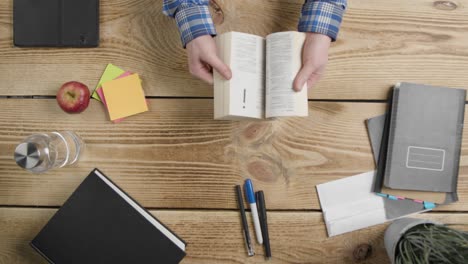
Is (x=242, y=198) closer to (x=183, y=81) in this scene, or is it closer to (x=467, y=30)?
(x=183, y=81)

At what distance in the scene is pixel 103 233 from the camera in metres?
0.72

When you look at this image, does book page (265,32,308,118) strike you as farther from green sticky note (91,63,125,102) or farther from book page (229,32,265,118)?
green sticky note (91,63,125,102)

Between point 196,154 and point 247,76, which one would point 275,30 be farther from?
point 196,154

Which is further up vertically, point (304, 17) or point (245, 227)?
point (304, 17)

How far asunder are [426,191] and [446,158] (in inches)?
3.0

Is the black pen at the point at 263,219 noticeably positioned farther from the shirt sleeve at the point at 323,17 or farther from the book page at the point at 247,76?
the shirt sleeve at the point at 323,17

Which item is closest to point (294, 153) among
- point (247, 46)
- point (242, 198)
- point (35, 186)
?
point (242, 198)

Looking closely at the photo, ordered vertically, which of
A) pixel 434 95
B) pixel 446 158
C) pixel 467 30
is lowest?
pixel 446 158

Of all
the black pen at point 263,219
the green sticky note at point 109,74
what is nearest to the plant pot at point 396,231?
the black pen at point 263,219

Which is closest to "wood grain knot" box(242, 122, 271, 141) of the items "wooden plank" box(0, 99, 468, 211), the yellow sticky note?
"wooden plank" box(0, 99, 468, 211)

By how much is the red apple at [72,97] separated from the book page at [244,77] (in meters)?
0.29

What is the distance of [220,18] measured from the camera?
0.77 metres

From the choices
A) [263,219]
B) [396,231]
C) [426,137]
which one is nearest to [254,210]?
[263,219]

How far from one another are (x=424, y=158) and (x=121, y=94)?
0.62m
